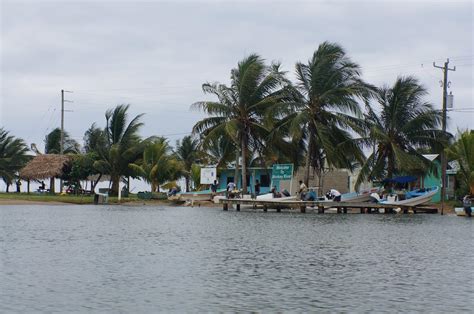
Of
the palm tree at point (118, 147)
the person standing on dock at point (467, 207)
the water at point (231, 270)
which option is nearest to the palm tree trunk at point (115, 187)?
the palm tree at point (118, 147)

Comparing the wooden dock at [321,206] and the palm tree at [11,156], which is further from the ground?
the palm tree at [11,156]

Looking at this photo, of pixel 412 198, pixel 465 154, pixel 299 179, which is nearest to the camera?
pixel 465 154

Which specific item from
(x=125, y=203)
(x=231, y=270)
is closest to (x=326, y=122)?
(x=125, y=203)

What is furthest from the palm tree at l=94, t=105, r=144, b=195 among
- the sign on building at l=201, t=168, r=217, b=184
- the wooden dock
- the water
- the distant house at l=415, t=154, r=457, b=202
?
the water

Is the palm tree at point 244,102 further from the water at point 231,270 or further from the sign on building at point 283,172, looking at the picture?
the water at point 231,270

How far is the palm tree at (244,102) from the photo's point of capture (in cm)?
4459

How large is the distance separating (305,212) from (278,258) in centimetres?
2311

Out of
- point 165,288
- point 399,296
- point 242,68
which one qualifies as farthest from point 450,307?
point 242,68

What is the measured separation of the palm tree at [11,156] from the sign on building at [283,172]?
26.9 m

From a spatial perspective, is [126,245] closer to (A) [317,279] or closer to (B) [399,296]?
(A) [317,279]

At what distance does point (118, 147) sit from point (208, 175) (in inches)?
324

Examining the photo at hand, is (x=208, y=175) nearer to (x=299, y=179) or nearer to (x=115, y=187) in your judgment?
(x=299, y=179)

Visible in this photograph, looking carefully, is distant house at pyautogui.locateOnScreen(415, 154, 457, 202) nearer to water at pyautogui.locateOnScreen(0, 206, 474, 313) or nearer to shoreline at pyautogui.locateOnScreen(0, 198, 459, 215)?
shoreline at pyautogui.locateOnScreen(0, 198, 459, 215)

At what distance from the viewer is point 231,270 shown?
14.2 m
